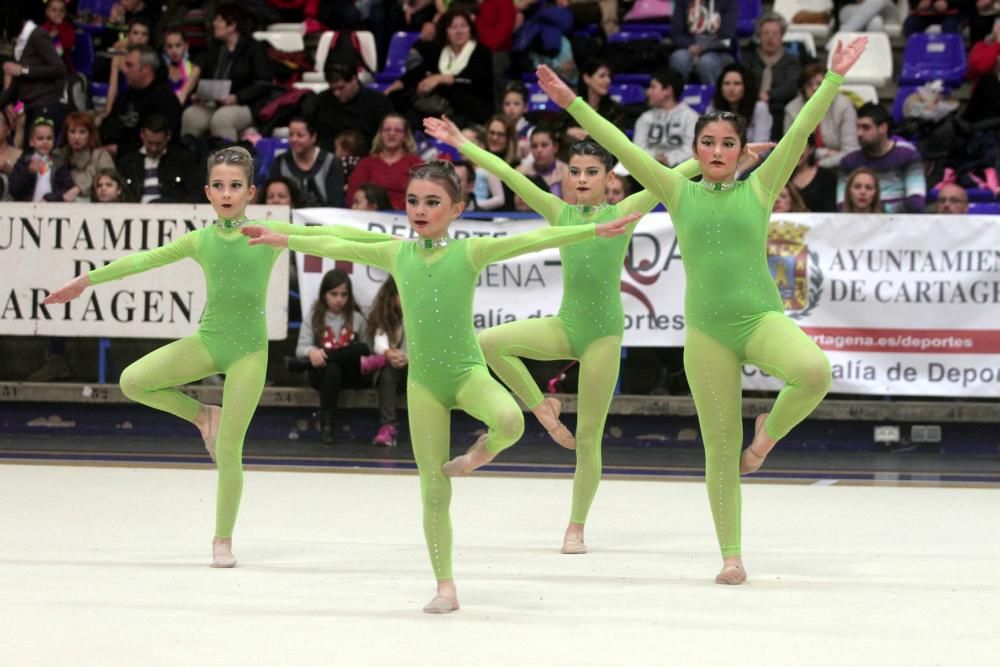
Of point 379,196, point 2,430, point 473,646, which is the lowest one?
point 2,430

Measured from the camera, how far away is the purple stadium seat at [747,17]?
38.2 ft

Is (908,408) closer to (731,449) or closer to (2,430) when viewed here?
(731,449)

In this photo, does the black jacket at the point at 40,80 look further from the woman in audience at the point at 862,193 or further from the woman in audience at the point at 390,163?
the woman in audience at the point at 862,193

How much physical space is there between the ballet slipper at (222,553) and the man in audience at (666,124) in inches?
198

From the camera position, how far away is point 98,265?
8961 mm

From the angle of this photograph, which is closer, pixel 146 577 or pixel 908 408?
pixel 146 577

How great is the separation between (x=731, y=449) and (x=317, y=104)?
20.1 ft

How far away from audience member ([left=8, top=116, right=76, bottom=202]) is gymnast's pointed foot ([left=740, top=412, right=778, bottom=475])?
239 inches

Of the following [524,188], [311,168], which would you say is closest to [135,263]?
[524,188]

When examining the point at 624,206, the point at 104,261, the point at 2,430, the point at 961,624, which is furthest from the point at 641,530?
the point at 2,430

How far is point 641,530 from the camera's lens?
632 centimetres

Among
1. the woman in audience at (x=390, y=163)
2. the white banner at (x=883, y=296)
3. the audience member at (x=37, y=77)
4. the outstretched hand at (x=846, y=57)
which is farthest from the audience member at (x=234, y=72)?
the outstretched hand at (x=846, y=57)

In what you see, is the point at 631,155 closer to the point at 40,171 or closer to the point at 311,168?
the point at 311,168

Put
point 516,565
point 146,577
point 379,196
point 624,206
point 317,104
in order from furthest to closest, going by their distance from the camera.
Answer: point 317,104 < point 379,196 < point 624,206 < point 516,565 < point 146,577
